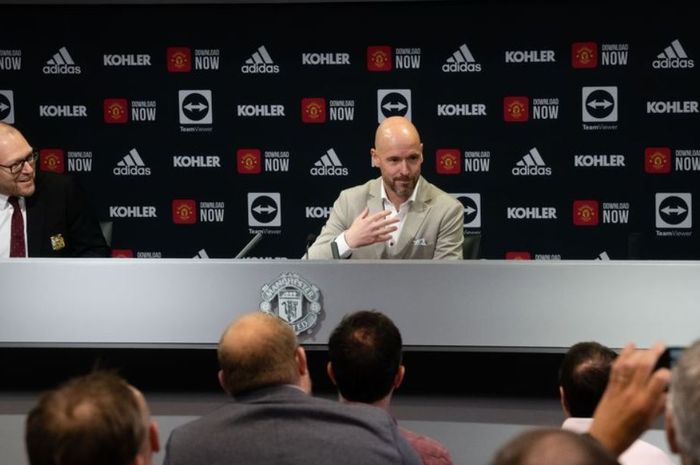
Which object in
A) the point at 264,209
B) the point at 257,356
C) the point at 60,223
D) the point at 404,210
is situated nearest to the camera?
the point at 257,356

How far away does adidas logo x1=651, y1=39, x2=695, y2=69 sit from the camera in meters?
6.46

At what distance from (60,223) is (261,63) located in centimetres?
294

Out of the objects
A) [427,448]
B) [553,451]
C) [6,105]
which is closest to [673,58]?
[6,105]

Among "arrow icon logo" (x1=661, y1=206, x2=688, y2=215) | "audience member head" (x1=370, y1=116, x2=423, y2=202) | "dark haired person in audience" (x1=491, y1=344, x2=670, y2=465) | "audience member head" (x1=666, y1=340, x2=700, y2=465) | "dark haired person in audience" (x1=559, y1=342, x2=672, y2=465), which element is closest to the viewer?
"audience member head" (x1=666, y1=340, x2=700, y2=465)

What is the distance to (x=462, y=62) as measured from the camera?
262 inches

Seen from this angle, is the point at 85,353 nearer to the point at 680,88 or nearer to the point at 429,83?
the point at 429,83

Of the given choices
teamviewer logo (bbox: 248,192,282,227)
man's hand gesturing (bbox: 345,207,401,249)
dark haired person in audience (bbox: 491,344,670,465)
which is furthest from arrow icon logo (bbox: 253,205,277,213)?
dark haired person in audience (bbox: 491,344,670,465)

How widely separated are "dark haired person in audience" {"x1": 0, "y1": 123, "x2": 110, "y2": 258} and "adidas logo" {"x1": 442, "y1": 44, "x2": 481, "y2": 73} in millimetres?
3123

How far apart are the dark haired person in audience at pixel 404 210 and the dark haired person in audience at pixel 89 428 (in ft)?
8.11

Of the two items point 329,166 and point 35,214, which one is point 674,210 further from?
point 35,214

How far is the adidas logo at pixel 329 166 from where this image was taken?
22.3 ft

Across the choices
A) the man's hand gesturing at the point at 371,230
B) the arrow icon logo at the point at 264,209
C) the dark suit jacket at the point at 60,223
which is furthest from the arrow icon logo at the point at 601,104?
the dark suit jacket at the point at 60,223

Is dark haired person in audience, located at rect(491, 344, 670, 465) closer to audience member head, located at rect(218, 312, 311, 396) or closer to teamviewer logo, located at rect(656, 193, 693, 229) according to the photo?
audience member head, located at rect(218, 312, 311, 396)

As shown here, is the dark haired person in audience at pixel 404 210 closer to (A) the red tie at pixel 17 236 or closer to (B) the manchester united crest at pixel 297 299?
(B) the manchester united crest at pixel 297 299
